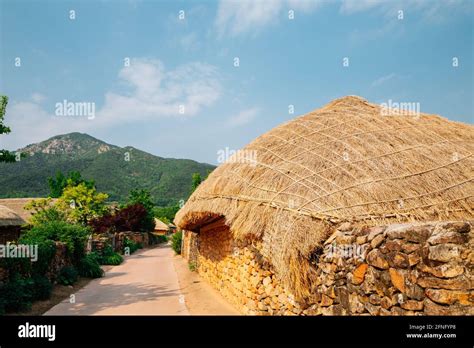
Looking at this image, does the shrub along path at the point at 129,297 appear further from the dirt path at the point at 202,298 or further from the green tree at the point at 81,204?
the green tree at the point at 81,204

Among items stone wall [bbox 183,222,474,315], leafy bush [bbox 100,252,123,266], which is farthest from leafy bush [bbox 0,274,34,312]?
leafy bush [bbox 100,252,123,266]

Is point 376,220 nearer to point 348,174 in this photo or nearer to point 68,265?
point 348,174

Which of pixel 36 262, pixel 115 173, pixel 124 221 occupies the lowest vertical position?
pixel 124 221

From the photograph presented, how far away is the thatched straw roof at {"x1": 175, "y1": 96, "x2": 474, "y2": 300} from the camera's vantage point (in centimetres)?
454

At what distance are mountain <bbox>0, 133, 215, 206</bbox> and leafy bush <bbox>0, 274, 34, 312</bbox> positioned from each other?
134 ft

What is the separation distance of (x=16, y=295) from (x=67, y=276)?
3.35m

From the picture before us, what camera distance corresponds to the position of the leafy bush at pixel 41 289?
303 inches

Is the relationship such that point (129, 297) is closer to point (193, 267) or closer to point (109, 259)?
point (193, 267)

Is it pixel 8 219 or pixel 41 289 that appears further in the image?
pixel 8 219

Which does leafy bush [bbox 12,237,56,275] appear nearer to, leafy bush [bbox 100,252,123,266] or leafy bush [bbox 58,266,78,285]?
leafy bush [bbox 58,266,78,285]

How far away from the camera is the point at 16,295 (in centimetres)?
677

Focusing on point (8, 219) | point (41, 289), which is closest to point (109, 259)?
point (8, 219)

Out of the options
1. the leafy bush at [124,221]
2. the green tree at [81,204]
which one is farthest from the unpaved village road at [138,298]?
the leafy bush at [124,221]
